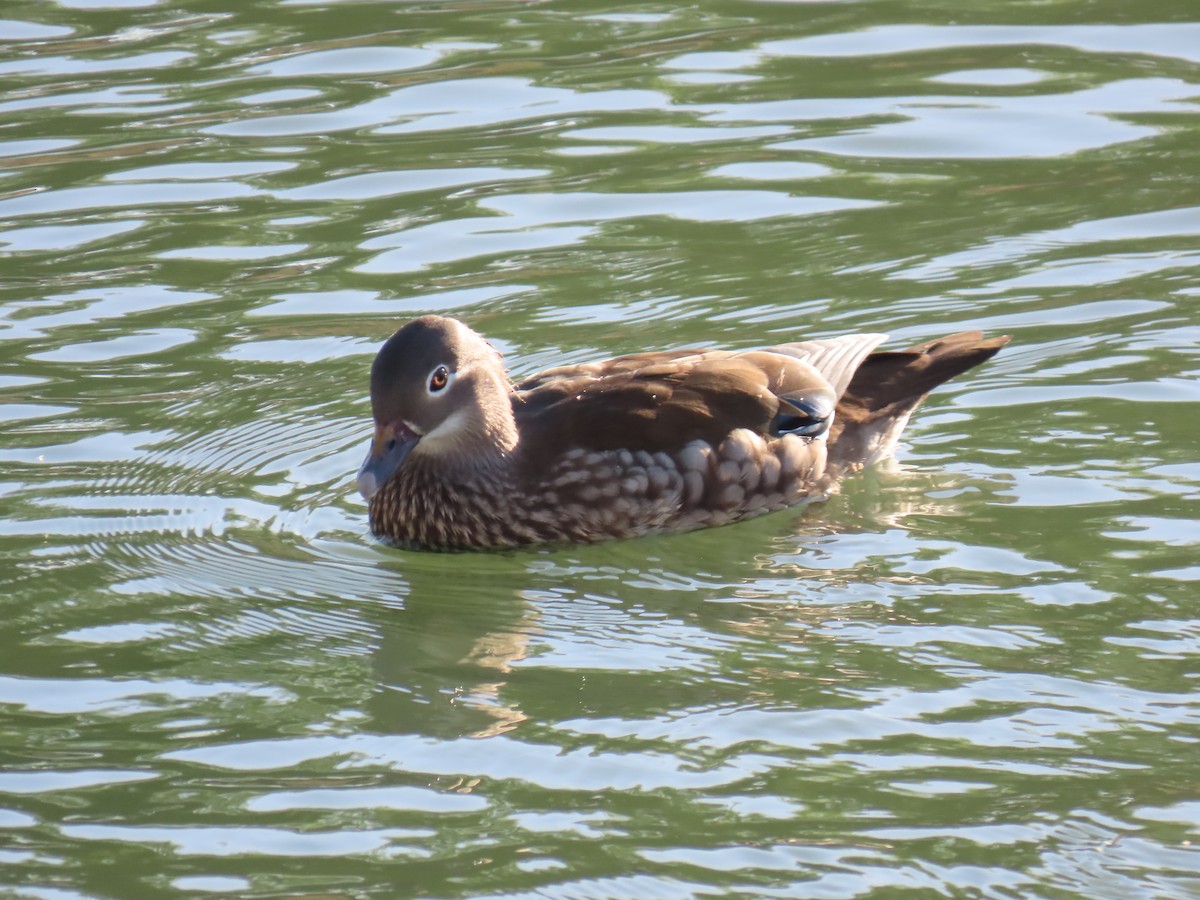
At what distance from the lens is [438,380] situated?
27.6ft

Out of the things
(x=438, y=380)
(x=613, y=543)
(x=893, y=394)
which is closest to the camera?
(x=438, y=380)

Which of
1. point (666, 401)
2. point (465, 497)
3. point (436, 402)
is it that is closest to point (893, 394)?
point (666, 401)

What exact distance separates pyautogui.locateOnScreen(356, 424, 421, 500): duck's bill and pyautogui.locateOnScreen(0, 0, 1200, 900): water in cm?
43

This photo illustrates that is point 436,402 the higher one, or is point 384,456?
point 436,402

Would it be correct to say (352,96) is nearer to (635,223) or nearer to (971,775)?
(635,223)

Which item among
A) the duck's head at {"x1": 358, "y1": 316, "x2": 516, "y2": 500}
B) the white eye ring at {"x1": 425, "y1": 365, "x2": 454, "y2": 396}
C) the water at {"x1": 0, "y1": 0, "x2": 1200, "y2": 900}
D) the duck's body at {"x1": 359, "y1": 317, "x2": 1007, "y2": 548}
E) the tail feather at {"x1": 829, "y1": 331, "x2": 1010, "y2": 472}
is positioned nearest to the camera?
the water at {"x1": 0, "y1": 0, "x2": 1200, "y2": 900}

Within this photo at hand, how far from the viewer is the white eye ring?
8.30m

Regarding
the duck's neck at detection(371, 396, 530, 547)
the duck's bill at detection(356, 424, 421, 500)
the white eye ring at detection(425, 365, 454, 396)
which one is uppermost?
the white eye ring at detection(425, 365, 454, 396)

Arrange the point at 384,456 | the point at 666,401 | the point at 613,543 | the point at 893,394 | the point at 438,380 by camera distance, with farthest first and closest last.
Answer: the point at 893,394
the point at 666,401
the point at 613,543
the point at 438,380
the point at 384,456

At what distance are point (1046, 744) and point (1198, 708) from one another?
548 mm

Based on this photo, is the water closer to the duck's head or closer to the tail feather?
Answer: the tail feather

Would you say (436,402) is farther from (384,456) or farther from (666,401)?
(666,401)

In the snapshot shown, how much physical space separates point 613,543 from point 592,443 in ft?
1.46

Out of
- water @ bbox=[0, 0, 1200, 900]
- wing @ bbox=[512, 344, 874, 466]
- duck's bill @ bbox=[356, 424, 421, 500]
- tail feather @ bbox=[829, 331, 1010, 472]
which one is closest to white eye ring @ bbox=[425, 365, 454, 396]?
duck's bill @ bbox=[356, 424, 421, 500]
